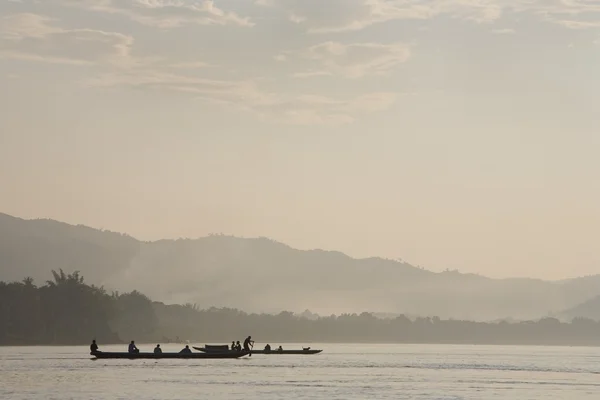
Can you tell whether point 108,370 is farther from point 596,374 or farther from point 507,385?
point 596,374

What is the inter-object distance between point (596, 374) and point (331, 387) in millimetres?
59143

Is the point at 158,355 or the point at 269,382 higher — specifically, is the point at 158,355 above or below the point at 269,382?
above

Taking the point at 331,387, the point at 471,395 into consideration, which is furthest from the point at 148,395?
the point at 471,395

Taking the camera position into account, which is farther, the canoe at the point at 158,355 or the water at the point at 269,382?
the canoe at the point at 158,355

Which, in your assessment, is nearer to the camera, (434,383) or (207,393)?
(207,393)

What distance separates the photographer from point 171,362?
562 ft

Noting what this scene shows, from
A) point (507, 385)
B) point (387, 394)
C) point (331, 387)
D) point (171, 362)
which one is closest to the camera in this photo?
point (387, 394)

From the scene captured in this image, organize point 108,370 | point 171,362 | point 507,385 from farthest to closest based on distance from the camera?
point 171,362, point 108,370, point 507,385

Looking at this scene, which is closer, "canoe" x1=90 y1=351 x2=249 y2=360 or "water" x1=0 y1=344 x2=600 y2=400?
"water" x1=0 y1=344 x2=600 y2=400

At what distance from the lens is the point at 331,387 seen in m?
113

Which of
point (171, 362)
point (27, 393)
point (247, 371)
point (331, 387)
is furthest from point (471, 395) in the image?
point (171, 362)

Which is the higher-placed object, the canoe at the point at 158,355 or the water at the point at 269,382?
the canoe at the point at 158,355

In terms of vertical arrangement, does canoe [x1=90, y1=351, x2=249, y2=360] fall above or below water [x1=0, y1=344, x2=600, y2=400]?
above

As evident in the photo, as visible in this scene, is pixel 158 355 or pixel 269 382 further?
pixel 158 355
